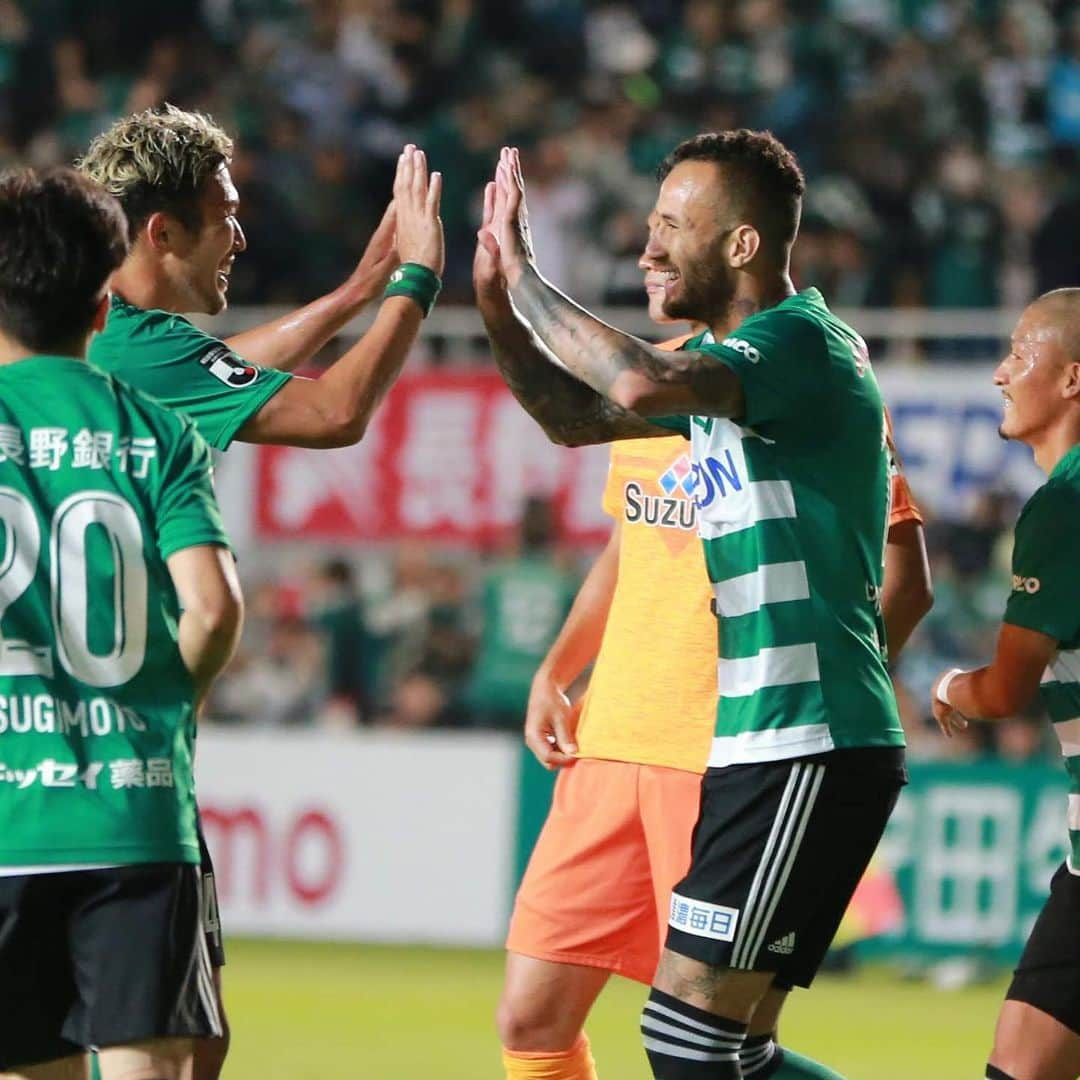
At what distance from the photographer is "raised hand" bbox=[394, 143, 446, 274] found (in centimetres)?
494

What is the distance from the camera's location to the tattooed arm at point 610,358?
417 centimetres

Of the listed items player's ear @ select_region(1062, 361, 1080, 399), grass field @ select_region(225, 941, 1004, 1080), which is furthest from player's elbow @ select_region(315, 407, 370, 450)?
grass field @ select_region(225, 941, 1004, 1080)

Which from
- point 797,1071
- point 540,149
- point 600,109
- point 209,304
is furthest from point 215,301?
point 600,109

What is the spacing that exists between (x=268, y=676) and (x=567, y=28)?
5749 millimetres

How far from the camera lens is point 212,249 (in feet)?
16.6

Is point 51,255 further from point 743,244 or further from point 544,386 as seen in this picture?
point 743,244

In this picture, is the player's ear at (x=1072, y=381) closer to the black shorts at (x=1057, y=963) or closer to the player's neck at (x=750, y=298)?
the player's neck at (x=750, y=298)

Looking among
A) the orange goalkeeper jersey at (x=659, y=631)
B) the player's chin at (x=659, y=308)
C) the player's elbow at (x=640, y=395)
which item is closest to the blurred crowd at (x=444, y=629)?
the orange goalkeeper jersey at (x=659, y=631)

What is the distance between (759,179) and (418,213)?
82 cm

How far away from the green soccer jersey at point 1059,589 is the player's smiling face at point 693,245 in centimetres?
87

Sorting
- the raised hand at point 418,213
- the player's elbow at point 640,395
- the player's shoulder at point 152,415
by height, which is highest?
the raised hand at point 418,213

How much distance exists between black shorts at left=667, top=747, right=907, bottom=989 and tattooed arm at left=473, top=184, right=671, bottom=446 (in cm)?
79

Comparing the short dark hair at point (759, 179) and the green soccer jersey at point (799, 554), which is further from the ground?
the short dark hair at point (759, 179)

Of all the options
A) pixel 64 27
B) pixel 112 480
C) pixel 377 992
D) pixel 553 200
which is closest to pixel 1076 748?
pixel 112 480
